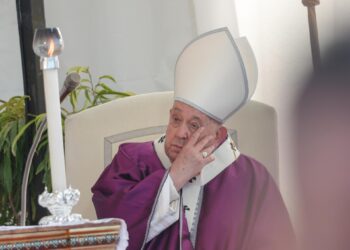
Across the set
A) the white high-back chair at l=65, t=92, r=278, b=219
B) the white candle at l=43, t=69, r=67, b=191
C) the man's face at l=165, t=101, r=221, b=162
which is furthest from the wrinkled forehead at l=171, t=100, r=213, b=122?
the white candle at l=43, t=69, r=67, b=191

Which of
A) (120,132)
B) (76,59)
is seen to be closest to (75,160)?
(120,132)

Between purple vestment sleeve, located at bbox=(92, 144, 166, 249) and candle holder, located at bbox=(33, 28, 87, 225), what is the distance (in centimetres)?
69

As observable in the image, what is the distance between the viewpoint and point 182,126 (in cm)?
176

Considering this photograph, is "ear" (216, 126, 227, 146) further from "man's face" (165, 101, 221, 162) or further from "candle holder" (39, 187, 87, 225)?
"candle holder" (39, 187, 87, 225)

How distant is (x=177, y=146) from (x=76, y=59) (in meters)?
1.82

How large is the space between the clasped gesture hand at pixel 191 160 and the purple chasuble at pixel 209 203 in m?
0.04

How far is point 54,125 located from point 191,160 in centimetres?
72

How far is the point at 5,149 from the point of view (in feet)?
8.44

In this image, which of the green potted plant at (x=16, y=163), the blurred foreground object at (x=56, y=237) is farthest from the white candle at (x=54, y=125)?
the green potted plant at (x=16, y=163)

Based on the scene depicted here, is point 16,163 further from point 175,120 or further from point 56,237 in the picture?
point 56,237

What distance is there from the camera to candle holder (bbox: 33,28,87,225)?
3.22 ft

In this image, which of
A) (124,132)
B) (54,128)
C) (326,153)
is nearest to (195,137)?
(124,132)

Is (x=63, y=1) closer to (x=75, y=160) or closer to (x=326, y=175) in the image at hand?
(x=75, y=160)

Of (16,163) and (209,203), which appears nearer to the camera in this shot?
(209,203)
